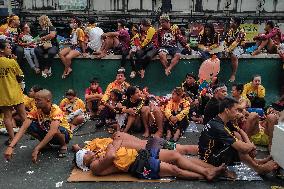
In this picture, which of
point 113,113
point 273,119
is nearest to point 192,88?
point 113,113

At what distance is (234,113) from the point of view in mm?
4934

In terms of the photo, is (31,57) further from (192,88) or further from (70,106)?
(192,88)

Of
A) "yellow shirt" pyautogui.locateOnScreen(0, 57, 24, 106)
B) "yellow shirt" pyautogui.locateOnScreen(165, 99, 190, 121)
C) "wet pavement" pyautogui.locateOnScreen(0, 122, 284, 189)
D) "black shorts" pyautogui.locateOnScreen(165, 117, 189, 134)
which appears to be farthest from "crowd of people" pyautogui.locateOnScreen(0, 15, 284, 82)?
"wet pavement" pyautogui.locateOnScreen(0, 122, 284, 189)

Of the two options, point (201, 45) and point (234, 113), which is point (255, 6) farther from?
point (234, 113)

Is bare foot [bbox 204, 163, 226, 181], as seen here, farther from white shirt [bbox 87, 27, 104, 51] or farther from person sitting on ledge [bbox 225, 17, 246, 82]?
white shirt [bbox 87, 27, 104, 51]

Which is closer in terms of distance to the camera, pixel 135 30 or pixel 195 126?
pixel 195 126

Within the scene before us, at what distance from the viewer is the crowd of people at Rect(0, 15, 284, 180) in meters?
5.13

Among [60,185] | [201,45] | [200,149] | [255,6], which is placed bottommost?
[60,185]

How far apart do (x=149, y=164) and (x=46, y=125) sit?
1843 mm

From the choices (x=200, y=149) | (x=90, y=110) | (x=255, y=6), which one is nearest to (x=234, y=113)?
(x=200, y=149)

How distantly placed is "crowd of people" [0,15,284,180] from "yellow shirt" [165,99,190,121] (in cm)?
2

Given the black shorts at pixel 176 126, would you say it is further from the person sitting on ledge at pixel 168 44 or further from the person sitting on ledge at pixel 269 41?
the person sitting on ledge at pixel 269 41

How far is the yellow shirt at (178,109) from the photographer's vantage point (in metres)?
6.87

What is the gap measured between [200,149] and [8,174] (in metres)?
2.77
